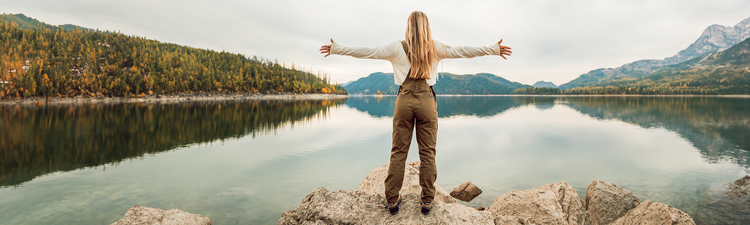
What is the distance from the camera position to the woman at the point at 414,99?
11.6 feet

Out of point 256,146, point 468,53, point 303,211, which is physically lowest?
point 256,146

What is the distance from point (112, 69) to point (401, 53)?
131798mm

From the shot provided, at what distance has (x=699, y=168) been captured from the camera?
1207cm

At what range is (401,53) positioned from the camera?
3.66 metres

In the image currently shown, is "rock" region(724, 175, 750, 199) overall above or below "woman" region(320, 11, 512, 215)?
below

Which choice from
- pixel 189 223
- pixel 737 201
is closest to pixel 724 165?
pixel 737 201

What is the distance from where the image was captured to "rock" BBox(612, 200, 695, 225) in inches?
172

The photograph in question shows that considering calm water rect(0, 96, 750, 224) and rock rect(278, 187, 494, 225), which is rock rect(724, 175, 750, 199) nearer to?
calm water rect(0, 96, 750, 224)

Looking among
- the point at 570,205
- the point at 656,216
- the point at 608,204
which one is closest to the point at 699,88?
the point at 608,204

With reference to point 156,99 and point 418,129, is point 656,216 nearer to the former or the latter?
point 418,129

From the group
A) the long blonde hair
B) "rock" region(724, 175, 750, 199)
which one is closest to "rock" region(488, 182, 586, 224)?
the long blonde hair

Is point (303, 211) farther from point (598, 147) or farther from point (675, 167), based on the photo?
point (598, 147)

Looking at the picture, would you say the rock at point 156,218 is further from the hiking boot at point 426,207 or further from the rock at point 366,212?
Answer: the hiking boot at point 426,207

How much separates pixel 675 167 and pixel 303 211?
15262mm
